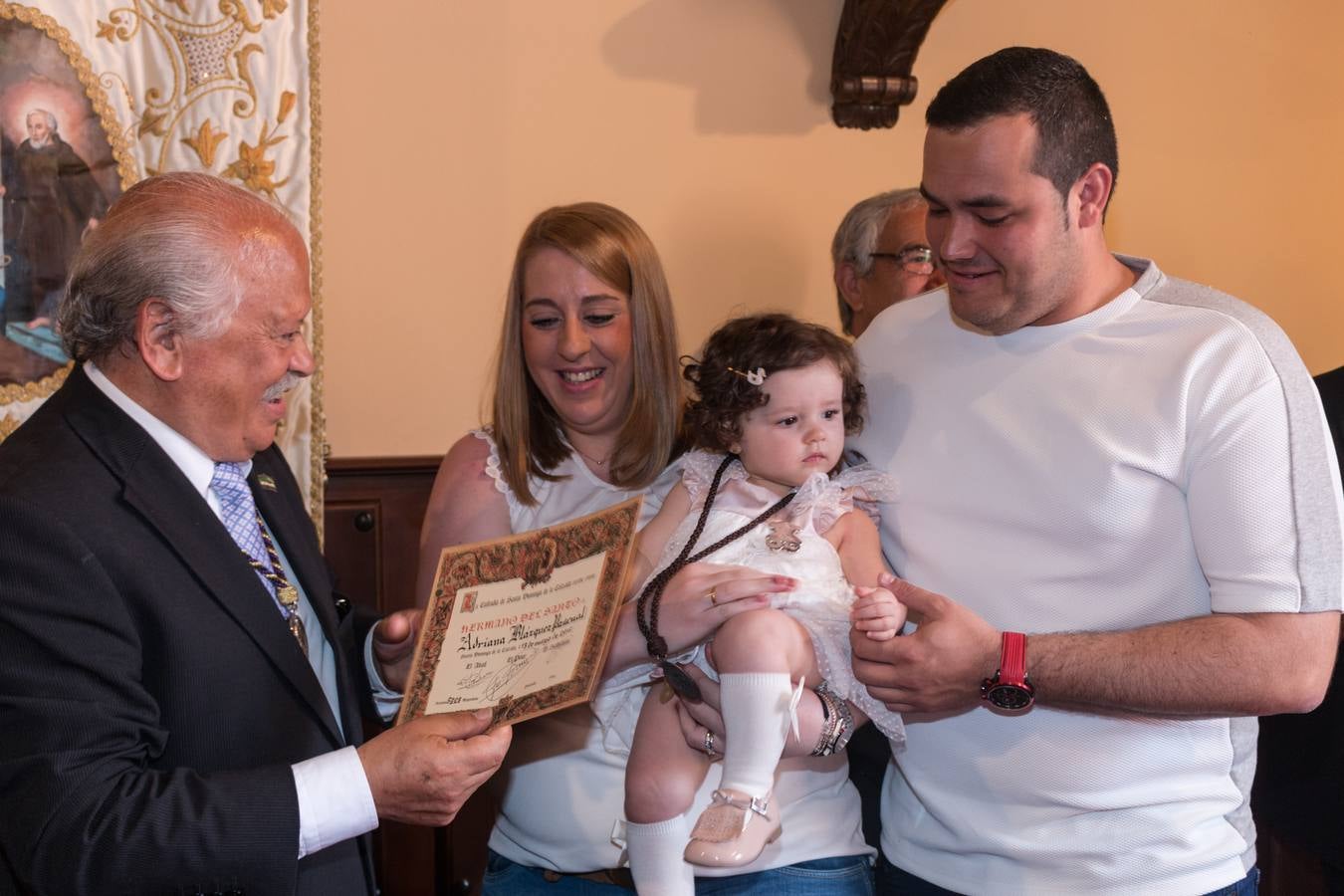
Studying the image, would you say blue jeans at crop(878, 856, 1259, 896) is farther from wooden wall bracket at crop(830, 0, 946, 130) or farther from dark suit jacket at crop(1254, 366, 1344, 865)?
wooden wall bracket at crop(830, 0, 946, 130)

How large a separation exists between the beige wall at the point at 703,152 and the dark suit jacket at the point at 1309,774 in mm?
1897

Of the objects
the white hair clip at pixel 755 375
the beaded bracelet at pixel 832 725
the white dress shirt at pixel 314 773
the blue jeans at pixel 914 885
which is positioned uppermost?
the white hair clip at pixel 755 375

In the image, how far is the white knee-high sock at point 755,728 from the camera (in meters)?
2.20

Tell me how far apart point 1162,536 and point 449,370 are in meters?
2.65

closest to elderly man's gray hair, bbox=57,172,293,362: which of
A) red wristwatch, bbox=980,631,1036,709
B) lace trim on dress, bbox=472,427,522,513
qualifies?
lace trim on dress, bbox=472,427,522,513

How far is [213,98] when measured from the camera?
346cm

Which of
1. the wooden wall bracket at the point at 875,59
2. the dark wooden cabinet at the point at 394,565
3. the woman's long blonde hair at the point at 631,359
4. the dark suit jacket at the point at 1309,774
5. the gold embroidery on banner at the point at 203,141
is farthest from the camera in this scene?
the wooden wall bracket at the point at 875,59

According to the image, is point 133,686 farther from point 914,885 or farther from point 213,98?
point 213,98

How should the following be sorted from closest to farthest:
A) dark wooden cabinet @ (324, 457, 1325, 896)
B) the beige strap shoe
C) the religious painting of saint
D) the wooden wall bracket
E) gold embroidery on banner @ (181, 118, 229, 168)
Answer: the beige strap shoe, the religious painting of saint, gold embroidery on banner @ (181, 118, 229, 168), dark wooden cabinet @ (324, 457, 1325, 896), the wooden wall bracket

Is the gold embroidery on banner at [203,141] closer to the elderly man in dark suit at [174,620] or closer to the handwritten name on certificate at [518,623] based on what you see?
the elderly man in dark suit at [174,620]

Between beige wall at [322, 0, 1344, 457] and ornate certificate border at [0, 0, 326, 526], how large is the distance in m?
0.51

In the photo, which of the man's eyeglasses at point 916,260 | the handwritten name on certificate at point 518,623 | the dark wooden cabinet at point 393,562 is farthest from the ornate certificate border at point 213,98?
the handwritten name on certificate at point 518,623

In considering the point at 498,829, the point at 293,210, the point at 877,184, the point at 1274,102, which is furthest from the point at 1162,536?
the point at 1274,102

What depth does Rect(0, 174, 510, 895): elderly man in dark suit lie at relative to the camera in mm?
1744
